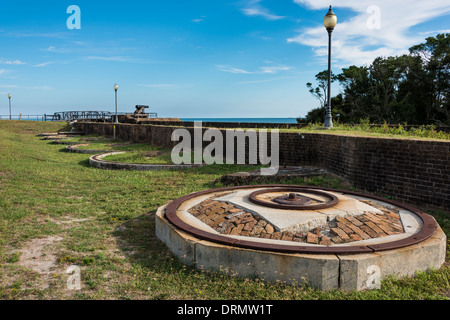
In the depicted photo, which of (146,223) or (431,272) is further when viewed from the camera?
(146,223)

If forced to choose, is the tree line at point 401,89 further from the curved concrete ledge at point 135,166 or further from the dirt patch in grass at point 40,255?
the dirt patch in grass at point 40,255

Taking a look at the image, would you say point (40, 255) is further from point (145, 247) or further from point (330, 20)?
point (330, 20)

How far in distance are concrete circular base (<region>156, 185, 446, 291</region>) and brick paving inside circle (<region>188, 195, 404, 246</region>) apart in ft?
0.17

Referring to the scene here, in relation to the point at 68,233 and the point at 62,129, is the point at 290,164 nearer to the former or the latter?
the point at 68,233

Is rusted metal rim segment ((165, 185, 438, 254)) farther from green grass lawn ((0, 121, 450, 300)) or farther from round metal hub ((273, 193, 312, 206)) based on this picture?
round metal hub ((273, 193, 312, 206))

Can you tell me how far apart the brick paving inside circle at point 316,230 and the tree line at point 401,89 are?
18.1 meters

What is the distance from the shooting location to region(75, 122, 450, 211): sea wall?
6.25 meters

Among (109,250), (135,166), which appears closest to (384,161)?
(109,250)

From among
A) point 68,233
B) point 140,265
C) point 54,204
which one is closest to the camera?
point 140,265

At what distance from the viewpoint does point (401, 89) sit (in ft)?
74.2

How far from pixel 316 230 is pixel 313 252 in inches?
26.3
